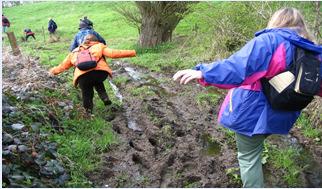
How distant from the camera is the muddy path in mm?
4539

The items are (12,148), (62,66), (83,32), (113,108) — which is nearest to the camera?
(12,148)

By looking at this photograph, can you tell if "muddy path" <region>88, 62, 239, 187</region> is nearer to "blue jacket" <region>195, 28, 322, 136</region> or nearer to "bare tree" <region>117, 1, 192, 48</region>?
"blue jacket" <region>195, 28, 322, 136</region>

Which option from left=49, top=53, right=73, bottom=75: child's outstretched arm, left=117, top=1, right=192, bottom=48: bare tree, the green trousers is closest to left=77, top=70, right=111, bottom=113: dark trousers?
left=49, top=53, right=73, bottom=75: child's outstretched arm

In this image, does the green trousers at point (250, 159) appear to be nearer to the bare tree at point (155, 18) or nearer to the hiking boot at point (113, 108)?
the hiking boot at point (113, 108)

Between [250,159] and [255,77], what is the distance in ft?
2.94

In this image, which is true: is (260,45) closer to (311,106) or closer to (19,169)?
(19,169)

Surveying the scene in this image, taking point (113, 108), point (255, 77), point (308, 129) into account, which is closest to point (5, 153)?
point (255, 77)

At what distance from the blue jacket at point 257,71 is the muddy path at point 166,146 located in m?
1.21

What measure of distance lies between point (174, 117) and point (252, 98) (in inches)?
127

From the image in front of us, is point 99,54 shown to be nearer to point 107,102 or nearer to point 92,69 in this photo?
point 92,69

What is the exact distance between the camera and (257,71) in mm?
3191

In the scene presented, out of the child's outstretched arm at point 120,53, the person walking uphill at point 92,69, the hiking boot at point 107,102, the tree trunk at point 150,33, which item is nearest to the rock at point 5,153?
the person walking uphill at point 92,69

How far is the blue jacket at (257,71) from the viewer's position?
10.4ft

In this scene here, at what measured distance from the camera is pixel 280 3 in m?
8.70
